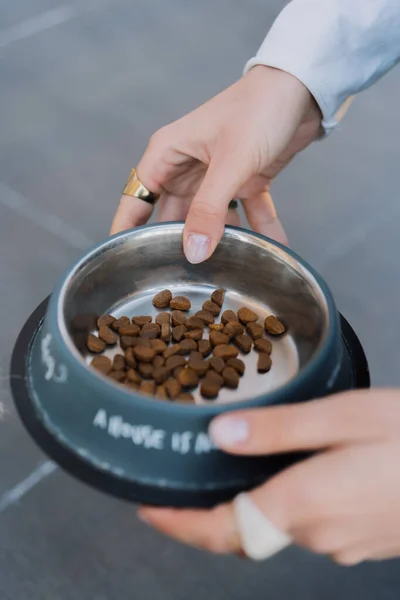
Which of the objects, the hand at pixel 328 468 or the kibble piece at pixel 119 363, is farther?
the kibble piece at pixel 119 363

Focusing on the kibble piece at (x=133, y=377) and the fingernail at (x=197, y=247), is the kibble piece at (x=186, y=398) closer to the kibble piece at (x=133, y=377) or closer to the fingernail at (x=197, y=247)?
the kibble piece at (x=133, y=377)

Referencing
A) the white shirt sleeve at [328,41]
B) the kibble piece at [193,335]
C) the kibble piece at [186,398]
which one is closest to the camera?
the kibble piece at [186,398]

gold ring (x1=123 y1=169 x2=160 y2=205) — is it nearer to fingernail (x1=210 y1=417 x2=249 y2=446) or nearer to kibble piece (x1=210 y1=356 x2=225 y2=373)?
kibble piece (x1=210 y1=356 x2=225 y2=373)

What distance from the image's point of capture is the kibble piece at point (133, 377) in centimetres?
76

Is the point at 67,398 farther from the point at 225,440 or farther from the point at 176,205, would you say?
the point at 176,205

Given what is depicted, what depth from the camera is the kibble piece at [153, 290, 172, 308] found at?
2.94 feet

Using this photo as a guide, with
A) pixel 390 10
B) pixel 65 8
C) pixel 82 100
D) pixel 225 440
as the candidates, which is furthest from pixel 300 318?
pixel 65 8

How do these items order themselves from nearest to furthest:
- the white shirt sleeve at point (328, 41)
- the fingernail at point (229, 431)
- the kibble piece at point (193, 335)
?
the fingernail at point (229, 431) → the kibble piece at point (193, 335) → the white shirt sleeve at point (328, 41)

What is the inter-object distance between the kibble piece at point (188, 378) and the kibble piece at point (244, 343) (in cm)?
9

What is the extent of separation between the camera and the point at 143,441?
2.04ft

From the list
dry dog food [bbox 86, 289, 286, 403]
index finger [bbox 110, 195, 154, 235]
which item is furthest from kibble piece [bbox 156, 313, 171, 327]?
index finger [bbox 110, 195, 154, 235]

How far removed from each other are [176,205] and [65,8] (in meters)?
1.50

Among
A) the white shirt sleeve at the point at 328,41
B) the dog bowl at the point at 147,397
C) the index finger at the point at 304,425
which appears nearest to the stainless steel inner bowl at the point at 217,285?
the dog bowl at the point at 147,397

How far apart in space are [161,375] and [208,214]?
213 mm
